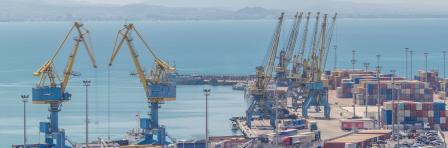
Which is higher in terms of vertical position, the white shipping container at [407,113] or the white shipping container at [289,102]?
the white shipping container at [289,102]

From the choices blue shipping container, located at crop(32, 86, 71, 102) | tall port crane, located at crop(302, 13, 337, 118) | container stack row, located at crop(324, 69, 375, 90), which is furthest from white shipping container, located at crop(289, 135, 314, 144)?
container stack row, located at crop(324, 69, 375, 90)

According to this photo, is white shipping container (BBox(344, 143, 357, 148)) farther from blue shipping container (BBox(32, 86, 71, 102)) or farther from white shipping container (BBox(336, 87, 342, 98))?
white shipping container (BBox(336, 87, 342, 98))

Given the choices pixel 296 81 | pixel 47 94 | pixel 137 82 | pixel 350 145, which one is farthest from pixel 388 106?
pixel 137 82

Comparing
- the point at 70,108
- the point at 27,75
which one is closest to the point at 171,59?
the point at 27,75

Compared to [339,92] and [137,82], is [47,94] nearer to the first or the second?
[339,92]

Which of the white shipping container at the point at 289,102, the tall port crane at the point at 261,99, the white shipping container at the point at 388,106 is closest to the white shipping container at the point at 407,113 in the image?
the white shipping container at the point at 388,106

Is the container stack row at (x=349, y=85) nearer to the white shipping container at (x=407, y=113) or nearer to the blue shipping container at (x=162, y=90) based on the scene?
the white shipping container at (x=407, y=113)

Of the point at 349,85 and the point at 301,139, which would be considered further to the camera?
the point at 349,85

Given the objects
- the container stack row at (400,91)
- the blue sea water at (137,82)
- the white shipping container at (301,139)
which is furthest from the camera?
the container stack row at (400,91)

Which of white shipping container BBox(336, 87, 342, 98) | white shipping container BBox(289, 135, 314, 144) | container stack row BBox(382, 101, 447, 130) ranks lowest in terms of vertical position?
white shipping container BBox(289, 135, 314, 144)

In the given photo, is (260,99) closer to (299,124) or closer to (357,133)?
(299,124)

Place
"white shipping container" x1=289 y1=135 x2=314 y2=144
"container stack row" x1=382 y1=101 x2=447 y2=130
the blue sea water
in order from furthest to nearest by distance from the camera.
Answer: the blue sea water, "container stack row" x1=382 y1=101 x2=447 y2=130, "white shipping container" x1=289 y1=135 x2=314 y2=144

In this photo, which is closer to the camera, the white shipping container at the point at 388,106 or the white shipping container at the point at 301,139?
the white shipping container at the point at 301,139
